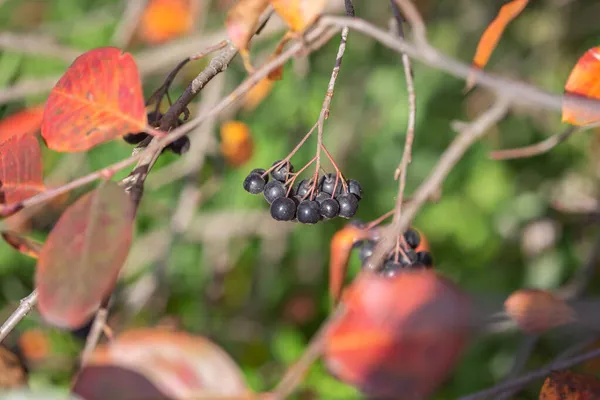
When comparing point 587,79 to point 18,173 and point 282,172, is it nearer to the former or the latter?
point 282,172

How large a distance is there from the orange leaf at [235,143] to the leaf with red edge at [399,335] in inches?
47.8

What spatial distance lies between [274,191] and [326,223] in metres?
1.45

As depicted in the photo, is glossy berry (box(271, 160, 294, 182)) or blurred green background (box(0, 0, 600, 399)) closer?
glossy berry (box(271, 160, 294, 182))

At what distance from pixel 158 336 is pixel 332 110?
79.7 inches

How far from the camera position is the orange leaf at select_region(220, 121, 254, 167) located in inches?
67.8

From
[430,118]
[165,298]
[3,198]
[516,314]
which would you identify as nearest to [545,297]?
[516,314]

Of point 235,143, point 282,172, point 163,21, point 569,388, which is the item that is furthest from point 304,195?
point 163,21

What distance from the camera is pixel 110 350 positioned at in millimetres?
607

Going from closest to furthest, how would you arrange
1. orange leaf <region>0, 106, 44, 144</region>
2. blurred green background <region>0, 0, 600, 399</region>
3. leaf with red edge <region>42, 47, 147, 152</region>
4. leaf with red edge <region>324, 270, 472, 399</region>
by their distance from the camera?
leaf with red edge <region>324, 270, 472, 399</region>, leaf with red edge <region>42, 47, 147, 152</region>, orange leaf <region>0, 106, 44, 144</region>, blurred green background <region>0, 0, 600, 399</region>

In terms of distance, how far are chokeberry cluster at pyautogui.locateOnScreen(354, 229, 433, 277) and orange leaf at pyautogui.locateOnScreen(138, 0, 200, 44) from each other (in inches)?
78.3

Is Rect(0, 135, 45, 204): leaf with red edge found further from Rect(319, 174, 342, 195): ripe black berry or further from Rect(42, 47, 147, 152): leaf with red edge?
Rect(319, 174, 342, 195): ripe black berry

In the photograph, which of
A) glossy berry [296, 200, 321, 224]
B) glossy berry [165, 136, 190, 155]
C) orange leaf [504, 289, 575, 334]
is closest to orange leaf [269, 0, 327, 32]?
glossy berry [296, 200, 321, 224]

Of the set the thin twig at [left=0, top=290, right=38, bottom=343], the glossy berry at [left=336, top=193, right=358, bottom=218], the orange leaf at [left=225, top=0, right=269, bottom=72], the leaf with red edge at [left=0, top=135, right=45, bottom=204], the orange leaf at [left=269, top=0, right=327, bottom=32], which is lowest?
the glossy berry at [left=336, top=193, right=358, bottom=218]

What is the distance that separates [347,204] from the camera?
860 millimetres
